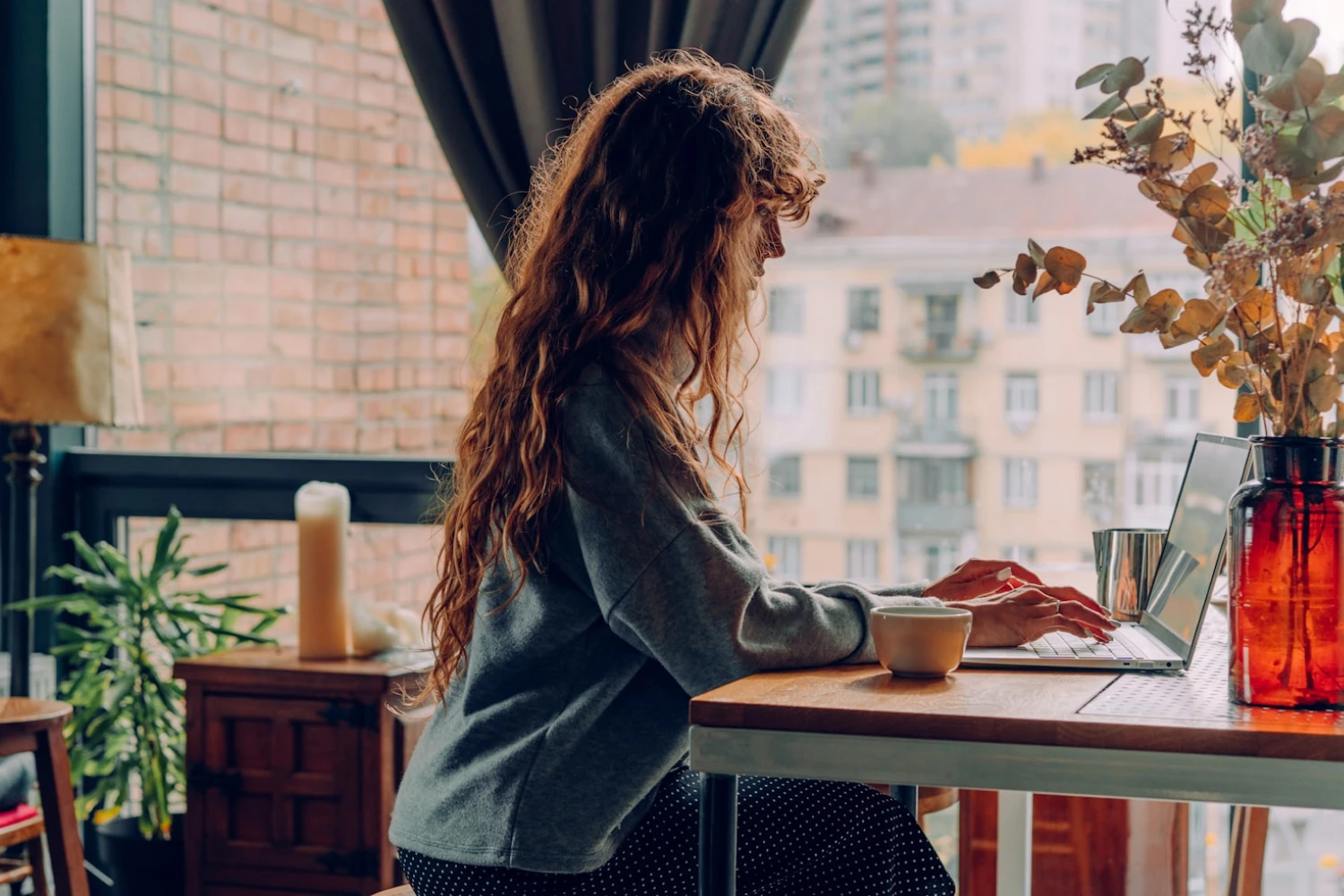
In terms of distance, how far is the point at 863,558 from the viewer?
2756mm

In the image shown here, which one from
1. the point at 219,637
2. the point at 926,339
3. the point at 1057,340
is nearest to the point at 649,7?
the point at 926,339

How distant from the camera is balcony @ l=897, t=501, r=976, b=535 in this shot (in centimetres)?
269

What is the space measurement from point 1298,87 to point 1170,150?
13 cm

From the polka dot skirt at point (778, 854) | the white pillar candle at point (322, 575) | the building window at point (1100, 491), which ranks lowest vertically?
the polka dot skirt at point (778, 854)

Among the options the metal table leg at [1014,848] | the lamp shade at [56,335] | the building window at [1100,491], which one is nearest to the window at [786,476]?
the building window at [1100,491]

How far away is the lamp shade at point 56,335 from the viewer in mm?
2541

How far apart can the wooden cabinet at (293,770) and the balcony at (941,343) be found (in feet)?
3.43

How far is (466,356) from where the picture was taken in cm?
310

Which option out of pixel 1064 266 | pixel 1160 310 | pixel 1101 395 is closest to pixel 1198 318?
pixel 1160 310

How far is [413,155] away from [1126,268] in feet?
4.79

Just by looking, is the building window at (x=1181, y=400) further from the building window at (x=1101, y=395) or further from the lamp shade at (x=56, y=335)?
the lamp shade at (x=56, y=335)

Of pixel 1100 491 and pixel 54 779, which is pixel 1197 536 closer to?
pixel 1100 491

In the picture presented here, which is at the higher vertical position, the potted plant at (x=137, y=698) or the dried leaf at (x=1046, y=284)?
the dried leaf at (x=1046, y=284)

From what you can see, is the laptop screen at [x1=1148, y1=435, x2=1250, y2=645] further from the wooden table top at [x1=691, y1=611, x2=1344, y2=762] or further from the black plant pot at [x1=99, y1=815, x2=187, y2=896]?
the black plant pot at [x1=99, y1=815, x2=187, y2=896]
